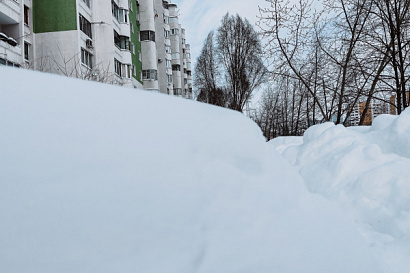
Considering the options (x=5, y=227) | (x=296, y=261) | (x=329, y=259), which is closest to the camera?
(x=5, y=227)

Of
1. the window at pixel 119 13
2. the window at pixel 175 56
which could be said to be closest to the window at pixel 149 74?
the window at pixel 119 13

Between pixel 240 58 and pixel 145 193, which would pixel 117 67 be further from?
pixel 145 193

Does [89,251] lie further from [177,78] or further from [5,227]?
[177,78]

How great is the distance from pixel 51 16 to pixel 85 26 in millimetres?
2189

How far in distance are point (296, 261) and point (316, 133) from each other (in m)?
3.97

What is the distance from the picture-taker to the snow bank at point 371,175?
300 cm

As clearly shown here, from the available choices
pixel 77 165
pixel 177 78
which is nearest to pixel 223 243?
pixel 77 165

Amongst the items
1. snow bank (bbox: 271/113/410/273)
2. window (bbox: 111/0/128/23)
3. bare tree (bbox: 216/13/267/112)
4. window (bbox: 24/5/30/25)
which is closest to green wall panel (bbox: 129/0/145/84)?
window (bbox: 111/0/128/23)

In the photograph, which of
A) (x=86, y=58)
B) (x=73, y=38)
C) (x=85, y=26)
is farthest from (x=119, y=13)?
(x=73, y=38)

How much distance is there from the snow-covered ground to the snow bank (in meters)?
1.19

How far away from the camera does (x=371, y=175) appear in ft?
12.3

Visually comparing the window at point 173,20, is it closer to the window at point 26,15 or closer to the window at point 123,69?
the window at point 123,69

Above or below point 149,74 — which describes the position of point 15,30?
below

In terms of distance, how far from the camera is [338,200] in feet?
12.3
